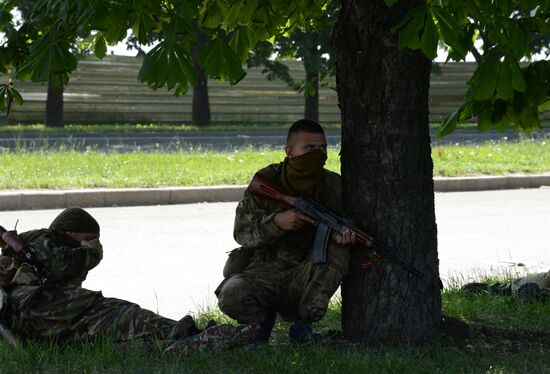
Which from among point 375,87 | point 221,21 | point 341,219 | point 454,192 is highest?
point 221,21

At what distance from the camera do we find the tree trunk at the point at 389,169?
493 centimetres

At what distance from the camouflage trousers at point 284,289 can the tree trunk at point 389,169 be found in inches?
7.4

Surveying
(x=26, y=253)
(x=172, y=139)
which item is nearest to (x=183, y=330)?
(x=26, y=253)

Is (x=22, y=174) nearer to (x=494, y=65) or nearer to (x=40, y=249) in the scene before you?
(x=40, y=249)

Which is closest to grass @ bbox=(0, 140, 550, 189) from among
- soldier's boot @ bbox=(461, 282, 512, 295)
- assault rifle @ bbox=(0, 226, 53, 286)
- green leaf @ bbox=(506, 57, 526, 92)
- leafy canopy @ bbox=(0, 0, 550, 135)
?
soldier's boot @ bbox=(461, 282, 512, 295)

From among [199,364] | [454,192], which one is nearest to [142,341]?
[199,364]

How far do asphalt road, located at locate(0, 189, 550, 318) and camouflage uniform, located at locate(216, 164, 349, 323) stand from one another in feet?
4.87

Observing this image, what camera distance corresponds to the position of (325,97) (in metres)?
37.9

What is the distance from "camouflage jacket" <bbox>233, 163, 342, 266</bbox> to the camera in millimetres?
4945

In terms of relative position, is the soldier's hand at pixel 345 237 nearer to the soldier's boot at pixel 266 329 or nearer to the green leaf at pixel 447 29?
the soldier's boot at pixel 266 329

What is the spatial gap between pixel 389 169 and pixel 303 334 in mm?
912

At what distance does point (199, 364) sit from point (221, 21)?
6.65ft

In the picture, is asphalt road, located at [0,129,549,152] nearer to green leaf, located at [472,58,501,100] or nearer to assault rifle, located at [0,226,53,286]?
assault rifle, located at [0,226,53,286]

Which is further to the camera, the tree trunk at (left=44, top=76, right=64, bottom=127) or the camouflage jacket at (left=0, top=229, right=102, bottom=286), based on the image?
the tree trunk at (left=44, top=76, right=64, bottom=127)
